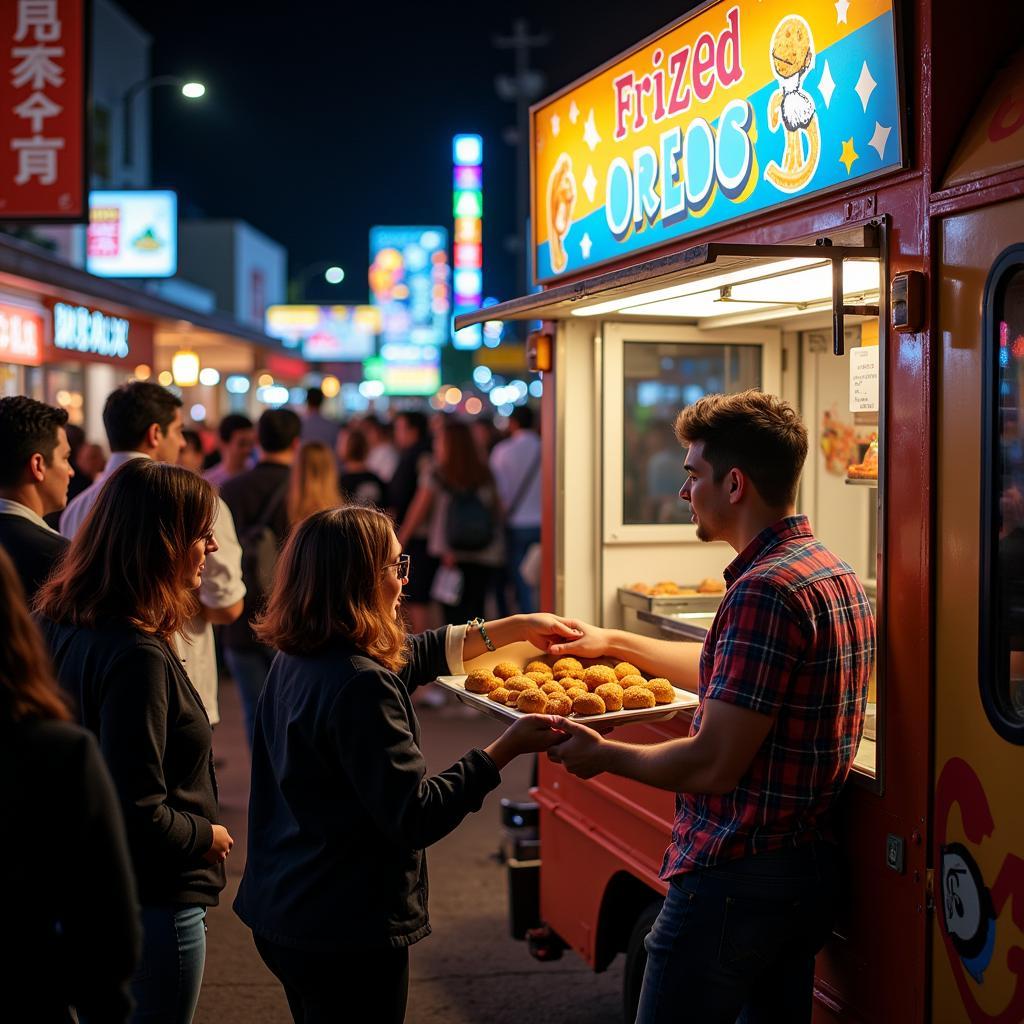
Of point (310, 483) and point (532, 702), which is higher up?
point (310, 483)

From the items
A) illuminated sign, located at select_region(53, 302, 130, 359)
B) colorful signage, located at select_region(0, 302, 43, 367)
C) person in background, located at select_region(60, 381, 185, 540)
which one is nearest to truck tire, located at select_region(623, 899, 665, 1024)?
person in background, located at select_region(60, 381, 185, 540)

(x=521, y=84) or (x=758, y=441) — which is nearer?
(x=758, y=441)

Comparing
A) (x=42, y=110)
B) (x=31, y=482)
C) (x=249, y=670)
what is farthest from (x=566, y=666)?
(x=42, y=110)

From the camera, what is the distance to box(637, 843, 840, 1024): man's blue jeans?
269cm

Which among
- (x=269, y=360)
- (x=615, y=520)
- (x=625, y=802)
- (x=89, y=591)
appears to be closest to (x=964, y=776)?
(x=625, y=802)

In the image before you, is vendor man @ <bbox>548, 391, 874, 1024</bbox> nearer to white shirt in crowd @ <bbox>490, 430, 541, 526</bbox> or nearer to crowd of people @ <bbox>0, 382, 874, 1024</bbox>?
crowd of people @ <bbox>0, 382, 874, 1024</bbox>

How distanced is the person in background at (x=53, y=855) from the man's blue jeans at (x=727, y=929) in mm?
1251

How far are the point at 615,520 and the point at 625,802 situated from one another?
1188mm

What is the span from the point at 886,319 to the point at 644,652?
1.47 meters

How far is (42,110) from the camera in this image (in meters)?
7.59

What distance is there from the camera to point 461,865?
20.9ft

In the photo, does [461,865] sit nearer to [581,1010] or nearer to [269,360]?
[581,1010]

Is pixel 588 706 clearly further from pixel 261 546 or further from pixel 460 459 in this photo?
pixel 460 459

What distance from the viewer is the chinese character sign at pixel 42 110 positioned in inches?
294
